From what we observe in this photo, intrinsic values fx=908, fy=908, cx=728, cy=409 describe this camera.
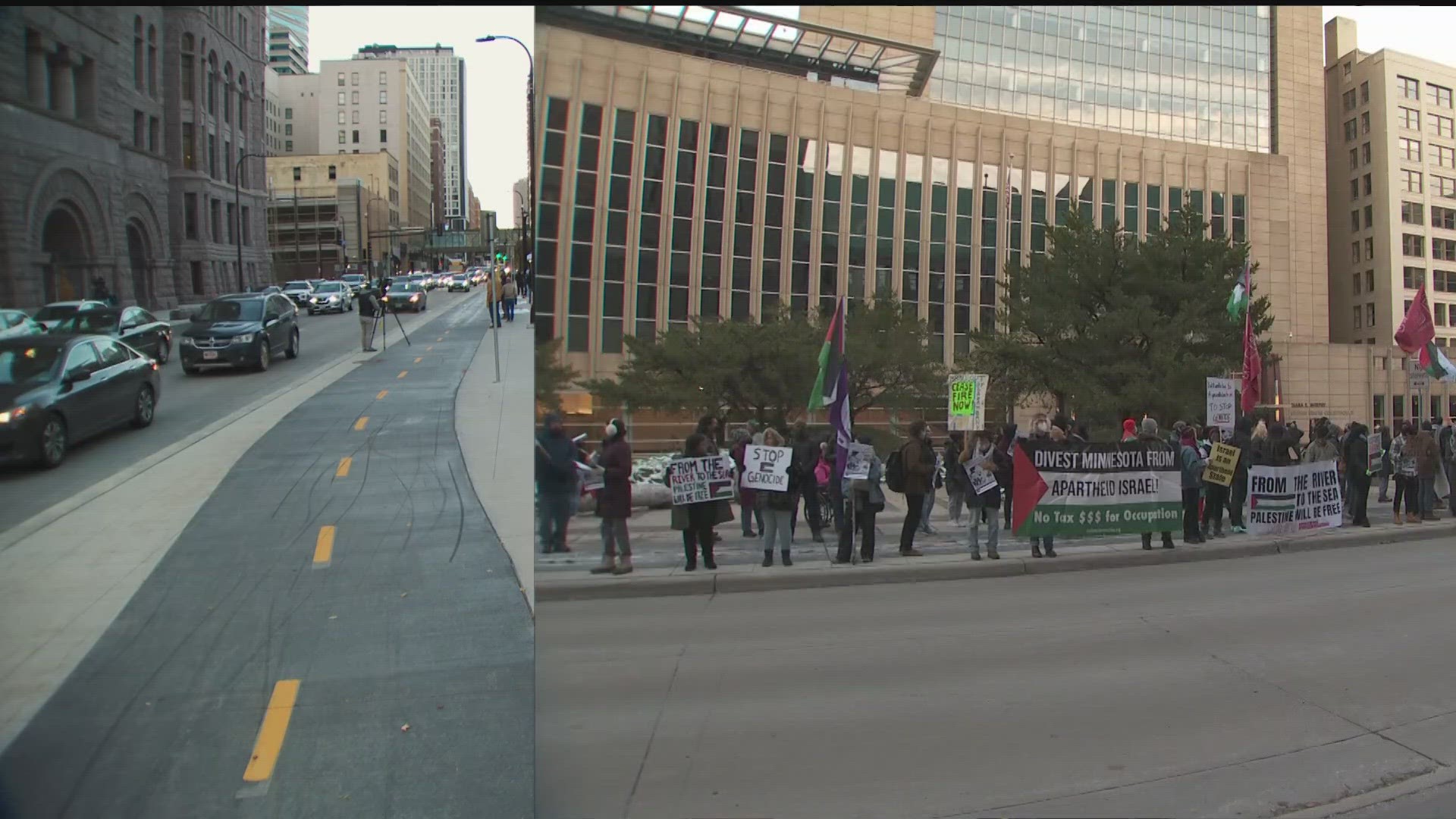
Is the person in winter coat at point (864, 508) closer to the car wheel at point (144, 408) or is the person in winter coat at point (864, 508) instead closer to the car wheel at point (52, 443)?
the car wheel at point (52, 443)

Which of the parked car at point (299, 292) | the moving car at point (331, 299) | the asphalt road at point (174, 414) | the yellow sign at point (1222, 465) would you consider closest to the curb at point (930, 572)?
the yellow sign at point (1222, 465)

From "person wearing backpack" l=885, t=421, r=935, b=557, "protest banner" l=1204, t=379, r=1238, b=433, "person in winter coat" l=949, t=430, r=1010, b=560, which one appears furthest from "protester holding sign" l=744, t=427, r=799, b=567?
"protest banner" l=1204, t=379, r=1238, b=433

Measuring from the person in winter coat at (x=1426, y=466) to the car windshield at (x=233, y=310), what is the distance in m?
12.2

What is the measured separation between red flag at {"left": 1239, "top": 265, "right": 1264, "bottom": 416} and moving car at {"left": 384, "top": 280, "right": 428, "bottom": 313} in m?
6.26

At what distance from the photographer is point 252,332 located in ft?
18.9

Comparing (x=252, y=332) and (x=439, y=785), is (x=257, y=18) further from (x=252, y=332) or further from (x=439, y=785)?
(x=439, y=785)

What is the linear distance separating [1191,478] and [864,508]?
664cm

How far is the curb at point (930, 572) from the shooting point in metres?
2.37

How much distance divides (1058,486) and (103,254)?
20.4 feet

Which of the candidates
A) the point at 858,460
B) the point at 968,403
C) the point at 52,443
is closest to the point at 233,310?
the point at 52,443

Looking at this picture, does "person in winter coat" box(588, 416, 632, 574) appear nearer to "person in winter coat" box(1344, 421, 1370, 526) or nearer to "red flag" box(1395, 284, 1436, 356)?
"red flag" box(1395, 284, 1436, 356)

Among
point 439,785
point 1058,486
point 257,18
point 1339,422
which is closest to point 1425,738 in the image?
point 1339,422

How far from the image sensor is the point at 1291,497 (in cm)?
917

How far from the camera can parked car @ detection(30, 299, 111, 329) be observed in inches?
121
